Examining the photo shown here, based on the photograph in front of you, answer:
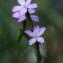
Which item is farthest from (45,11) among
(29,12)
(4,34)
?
(29,12)

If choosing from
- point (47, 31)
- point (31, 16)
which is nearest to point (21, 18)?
point (31, 16)

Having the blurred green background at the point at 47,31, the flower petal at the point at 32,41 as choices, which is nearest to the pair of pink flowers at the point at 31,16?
the flower petal at the point at 32,41

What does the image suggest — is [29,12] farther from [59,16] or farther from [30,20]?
[59,16]

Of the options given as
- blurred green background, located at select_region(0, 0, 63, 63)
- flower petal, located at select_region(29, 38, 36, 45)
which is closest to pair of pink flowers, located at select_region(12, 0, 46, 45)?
flower petal, located at select_region(29, 38, 36, 45)

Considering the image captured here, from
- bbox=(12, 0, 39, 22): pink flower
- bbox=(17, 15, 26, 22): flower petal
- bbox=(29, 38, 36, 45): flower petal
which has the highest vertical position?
bbox=(12, 0, 39, 22): pink flower

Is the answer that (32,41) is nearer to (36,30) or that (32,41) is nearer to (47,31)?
(36,30)

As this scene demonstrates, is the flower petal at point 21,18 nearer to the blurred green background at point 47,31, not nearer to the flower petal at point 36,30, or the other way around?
the flower petal at point 36,30

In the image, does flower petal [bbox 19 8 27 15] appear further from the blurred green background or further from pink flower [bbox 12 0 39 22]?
the blurred green background

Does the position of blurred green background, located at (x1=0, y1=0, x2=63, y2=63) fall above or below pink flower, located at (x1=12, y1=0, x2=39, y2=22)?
below
